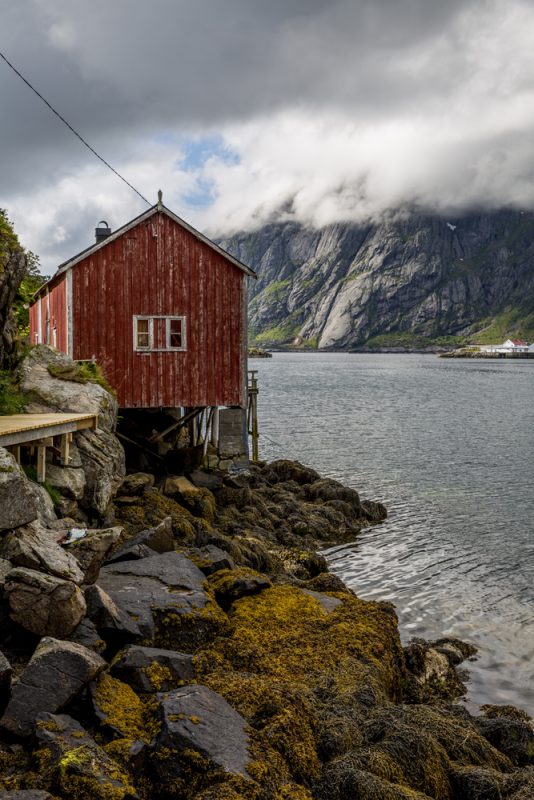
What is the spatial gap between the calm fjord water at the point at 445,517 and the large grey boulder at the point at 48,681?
7550 mm

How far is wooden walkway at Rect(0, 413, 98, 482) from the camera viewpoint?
11.6 m

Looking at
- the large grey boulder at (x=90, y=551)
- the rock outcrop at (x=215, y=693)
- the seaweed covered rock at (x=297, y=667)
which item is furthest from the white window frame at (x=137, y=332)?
the large grey boulder at (x=90, y=551)

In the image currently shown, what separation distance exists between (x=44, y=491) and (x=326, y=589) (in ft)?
19.8

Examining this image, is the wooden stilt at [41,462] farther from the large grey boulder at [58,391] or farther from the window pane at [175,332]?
the window pane at [175,332]

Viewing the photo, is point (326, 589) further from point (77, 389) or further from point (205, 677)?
point (77, 389)

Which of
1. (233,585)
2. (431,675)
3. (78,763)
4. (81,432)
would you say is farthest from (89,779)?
(81,432)

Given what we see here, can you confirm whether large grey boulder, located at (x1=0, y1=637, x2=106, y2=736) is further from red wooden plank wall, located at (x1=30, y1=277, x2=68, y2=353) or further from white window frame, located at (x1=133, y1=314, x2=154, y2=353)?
red wooden plank wall, located at (x1=30, y1=277, x2=68, y2=353)

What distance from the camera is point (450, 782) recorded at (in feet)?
24.5

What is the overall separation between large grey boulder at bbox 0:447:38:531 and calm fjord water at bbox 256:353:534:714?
319 inches

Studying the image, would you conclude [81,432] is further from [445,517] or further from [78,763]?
[445,517]

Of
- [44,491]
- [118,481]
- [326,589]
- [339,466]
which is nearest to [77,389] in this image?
[118,481]

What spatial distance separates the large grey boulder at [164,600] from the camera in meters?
9.08

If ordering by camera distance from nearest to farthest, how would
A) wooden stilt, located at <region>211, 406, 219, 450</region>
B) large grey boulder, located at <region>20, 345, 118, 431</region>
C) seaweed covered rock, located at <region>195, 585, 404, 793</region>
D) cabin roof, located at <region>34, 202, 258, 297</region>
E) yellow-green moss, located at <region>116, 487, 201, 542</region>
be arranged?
seaweed covered rock, located at <region>195, 585, 404, 793</region>
yellow-green moss, located at <region>116, 487, 201, 542</region>
large grey boulder, located at <region>20, 345, 118, 431</region>
cabin roof, located at <region>34, 202, 258, 297</region>
wooden stilt, located at <region>211, 406, 219, 450</region>

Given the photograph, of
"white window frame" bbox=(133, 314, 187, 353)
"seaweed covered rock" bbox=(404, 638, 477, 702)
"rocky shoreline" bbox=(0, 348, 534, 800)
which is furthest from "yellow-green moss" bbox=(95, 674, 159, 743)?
"white window frame" bbox=(133, 314, 187, 353)
